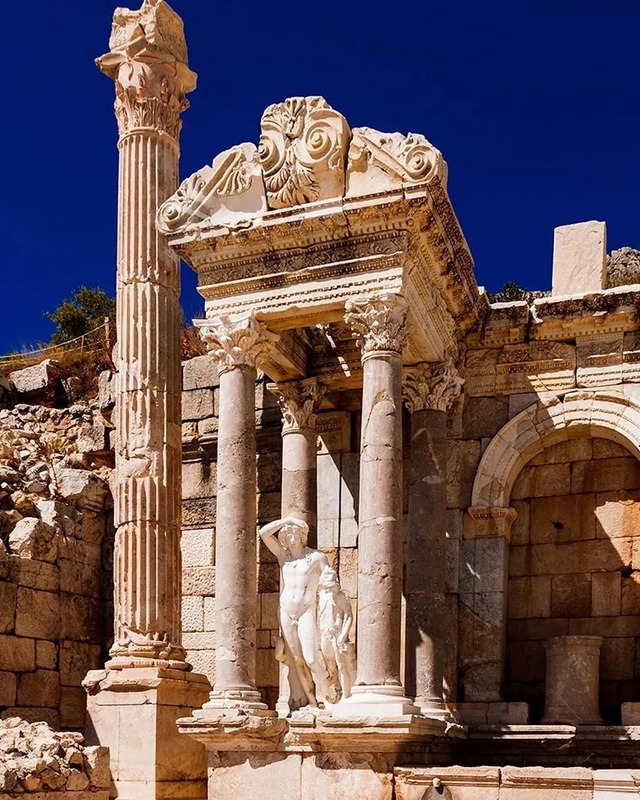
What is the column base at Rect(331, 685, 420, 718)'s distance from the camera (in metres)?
9.84

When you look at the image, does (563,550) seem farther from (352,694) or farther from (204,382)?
(204,382)

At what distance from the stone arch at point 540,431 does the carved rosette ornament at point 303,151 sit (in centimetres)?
347

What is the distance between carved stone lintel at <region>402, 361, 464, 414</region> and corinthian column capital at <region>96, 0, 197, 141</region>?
451 cm

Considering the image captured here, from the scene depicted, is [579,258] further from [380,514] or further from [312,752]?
[312,752]

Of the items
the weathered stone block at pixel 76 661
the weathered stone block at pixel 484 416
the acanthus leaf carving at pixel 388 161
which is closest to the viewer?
the acanthus leaf carving at pixel 388 161

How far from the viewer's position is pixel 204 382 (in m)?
14.8

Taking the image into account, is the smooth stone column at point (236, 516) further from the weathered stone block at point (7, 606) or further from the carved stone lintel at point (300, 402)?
the weathered stone block at point (7, 606)

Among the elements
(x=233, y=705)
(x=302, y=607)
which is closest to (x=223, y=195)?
(x=302, y=607)

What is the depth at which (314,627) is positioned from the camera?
34.9 ft

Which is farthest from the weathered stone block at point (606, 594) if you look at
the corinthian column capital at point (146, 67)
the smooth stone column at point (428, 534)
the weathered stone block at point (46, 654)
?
the corinthian column capital at point (146, 67)

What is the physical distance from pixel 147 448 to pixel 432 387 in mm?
3409

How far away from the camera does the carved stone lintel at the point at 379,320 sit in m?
10.7

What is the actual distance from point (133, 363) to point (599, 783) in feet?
23.3

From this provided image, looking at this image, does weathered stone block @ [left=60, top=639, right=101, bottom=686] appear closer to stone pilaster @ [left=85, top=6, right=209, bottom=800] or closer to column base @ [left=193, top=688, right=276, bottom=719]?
stone pilaster @ [left=85, top=6, right=209, bottom=800]
